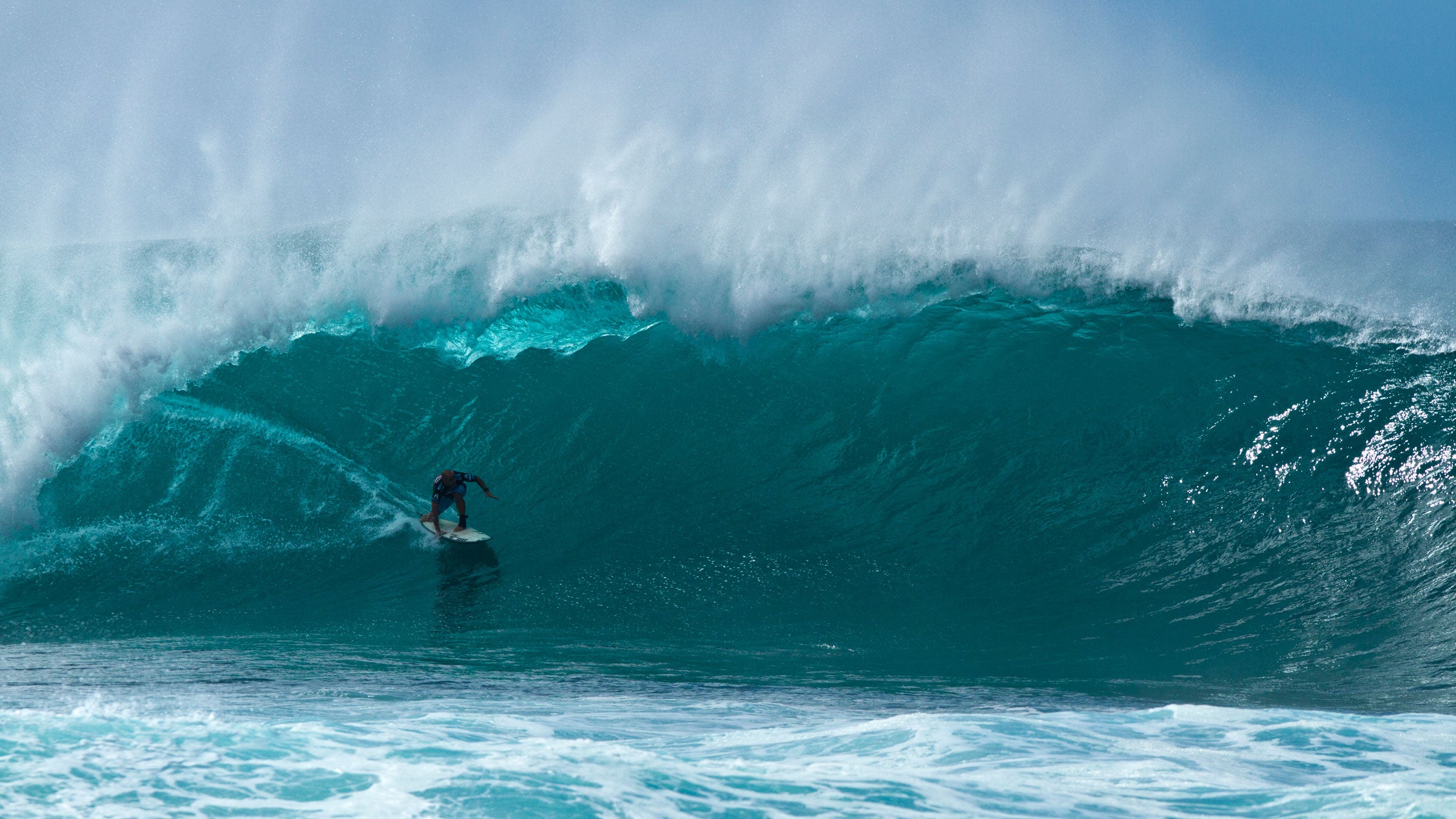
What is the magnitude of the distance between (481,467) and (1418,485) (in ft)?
28.0

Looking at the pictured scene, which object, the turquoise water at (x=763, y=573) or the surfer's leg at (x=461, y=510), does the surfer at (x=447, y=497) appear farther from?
the turquoise water at (x=763, y=573)

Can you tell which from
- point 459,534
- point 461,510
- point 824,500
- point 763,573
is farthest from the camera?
point 824,500

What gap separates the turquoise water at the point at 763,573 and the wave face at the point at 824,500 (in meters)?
0.04

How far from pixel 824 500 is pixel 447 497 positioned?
3372 millimetres

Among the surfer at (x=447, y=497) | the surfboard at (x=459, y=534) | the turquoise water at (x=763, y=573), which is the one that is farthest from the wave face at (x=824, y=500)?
the surfer at (x=447, y=497)

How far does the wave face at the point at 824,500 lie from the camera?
7098 millimetres

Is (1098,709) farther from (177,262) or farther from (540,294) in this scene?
(177,262)

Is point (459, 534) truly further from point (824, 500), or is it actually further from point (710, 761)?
point (710, 761)

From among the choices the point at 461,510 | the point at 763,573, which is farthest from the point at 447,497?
the point at 763,573

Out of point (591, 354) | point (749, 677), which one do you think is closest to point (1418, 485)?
point (749, 677)

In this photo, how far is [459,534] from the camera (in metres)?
8.34

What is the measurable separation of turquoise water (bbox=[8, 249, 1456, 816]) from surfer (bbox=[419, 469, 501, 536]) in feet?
0.82

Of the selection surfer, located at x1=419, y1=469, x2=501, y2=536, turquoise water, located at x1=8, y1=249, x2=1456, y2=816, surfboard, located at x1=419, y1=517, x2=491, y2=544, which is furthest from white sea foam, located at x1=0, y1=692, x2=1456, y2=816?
surfer, located at x1=419, y1=469, x2=501, y2=536

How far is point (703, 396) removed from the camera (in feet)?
33.7
